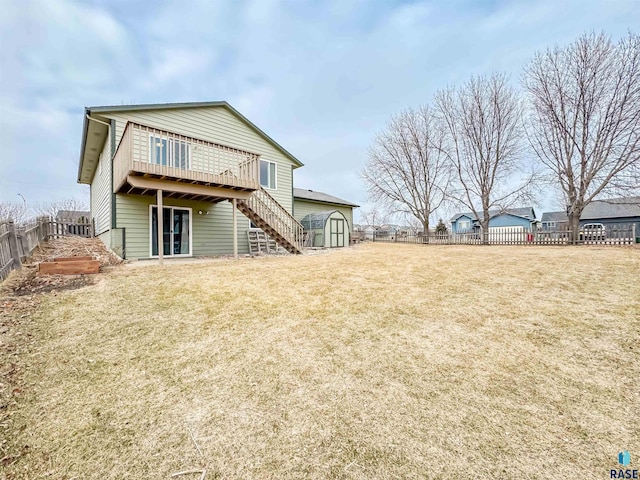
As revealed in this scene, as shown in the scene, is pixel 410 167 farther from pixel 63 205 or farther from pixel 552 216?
pixel 63 205

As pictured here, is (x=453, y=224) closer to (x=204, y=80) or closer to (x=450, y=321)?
(x=204, y=80)

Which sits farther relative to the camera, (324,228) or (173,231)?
(324,228)

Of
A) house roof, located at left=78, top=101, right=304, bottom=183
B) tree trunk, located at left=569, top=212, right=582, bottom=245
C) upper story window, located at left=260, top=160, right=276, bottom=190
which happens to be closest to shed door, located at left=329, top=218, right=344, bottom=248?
house roof, located at left=78, top=101, right=304, bottom=183

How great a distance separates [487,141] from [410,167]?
5921mm

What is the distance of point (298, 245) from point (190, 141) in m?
5.53

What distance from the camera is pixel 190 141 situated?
8461 mm

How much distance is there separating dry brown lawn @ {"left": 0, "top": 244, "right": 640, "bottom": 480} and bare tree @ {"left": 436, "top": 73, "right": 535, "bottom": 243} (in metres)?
14.9

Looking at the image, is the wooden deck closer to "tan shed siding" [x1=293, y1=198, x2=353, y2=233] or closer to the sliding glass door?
the sliding glass door

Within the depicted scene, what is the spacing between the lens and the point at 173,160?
7.97 metres

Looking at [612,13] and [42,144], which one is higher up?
[612,13]

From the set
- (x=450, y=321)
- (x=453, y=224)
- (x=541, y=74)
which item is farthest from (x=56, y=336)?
(x=453, y=224)

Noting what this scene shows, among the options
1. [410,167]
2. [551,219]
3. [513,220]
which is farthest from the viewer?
[551,219]

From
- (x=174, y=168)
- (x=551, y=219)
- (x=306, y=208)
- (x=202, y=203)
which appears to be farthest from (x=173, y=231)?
(x=551, y=219)

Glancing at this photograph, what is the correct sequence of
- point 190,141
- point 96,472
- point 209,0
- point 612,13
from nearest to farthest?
1. point 96,472
2. point 190,141
3. point 209,0
4. point 612,13
